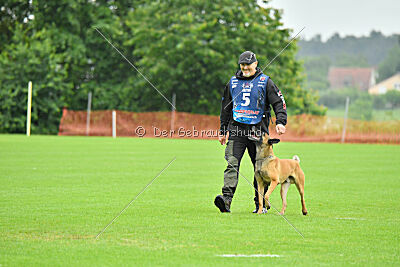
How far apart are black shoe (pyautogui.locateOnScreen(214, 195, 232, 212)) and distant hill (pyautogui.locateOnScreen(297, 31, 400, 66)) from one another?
574 feet

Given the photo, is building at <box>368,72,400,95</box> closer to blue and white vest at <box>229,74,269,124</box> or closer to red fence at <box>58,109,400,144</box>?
red fence at <box>58,109,400,144</box>

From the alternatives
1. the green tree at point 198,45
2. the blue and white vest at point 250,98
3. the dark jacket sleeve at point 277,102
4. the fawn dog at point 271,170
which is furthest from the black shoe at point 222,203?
the green tree at point 198,45

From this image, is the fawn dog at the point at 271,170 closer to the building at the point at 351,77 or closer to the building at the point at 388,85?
the building at the point at 388,85

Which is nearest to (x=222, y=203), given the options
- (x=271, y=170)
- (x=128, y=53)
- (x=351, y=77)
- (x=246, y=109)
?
(x=271, y=170)

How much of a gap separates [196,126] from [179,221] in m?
30.3

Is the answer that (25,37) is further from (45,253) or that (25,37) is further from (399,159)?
(45,253)

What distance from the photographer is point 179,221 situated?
8.78 m

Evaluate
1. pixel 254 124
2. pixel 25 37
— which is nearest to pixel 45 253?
pixel 254 124

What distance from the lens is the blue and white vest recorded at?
9.62 metres

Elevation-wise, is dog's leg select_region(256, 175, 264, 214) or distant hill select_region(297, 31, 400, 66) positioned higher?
distant hill select_region(297, 31, 400, 66)

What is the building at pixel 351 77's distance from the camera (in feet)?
479

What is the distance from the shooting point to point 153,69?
4206 cm

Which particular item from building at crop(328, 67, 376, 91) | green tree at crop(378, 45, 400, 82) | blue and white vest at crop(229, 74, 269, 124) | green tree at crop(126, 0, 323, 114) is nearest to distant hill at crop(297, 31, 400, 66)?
building at crop(328, 67, 376, 91)

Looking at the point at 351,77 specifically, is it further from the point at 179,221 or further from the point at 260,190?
the point at 179,221
